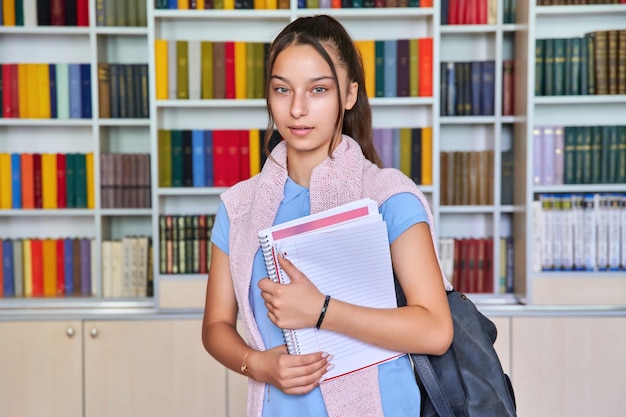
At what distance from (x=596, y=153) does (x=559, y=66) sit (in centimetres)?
40

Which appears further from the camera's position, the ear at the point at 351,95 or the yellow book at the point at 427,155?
the yellow book at the point at 427,155

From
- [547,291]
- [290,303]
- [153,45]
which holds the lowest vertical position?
[547,291]

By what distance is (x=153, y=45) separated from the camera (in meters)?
3.20

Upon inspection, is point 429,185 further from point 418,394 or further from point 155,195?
point 418,394

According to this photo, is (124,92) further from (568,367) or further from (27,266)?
(568,367)

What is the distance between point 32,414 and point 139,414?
0.45m

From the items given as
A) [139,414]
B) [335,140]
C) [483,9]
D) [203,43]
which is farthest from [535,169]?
[335,140]

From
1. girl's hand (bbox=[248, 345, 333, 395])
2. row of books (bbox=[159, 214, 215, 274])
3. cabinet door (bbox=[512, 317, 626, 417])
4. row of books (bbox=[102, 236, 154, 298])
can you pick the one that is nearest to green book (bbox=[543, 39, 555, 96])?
cabinet door (bbox=[512, 317, 626, 417])

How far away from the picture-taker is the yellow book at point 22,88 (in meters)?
3.36

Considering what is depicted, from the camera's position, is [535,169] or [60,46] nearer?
[535,169]

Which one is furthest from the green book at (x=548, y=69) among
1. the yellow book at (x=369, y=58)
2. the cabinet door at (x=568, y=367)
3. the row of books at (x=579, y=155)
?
the cabinet door at (x=568, y=367)

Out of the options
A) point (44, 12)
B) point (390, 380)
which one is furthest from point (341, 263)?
point (44, 12)

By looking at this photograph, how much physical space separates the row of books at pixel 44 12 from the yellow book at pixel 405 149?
1.43 metres

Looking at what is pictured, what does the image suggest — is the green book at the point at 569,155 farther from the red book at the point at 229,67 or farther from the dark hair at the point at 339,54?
the dark hair at the point at 339,54
